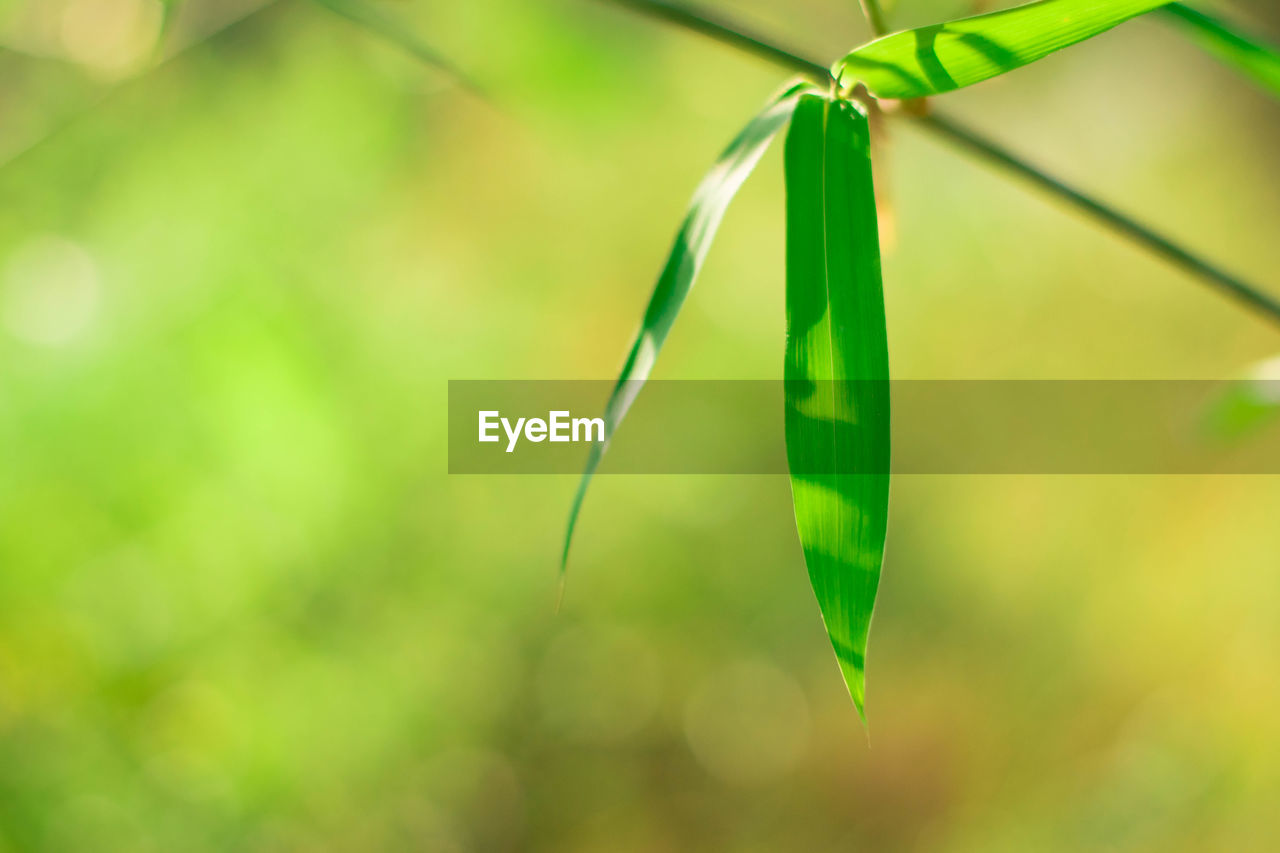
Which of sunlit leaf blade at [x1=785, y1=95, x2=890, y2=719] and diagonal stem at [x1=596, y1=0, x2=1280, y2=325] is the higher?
diagonal stem at [x1=596, y1=0, x2=1280, y2=325]

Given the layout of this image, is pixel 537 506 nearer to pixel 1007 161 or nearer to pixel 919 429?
pixel 919 429

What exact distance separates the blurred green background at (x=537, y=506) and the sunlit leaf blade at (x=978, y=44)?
0.79 meters

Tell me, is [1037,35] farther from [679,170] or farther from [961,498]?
[679,170]

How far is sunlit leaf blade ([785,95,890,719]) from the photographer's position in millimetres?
244

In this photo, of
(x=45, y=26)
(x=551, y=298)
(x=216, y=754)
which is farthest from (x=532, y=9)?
(x=216, y=754)

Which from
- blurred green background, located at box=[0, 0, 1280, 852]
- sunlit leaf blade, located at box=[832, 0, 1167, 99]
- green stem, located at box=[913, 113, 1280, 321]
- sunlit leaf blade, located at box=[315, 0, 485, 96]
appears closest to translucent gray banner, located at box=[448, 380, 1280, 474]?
blurred green background, located at box=[0, 0, 1280, 852]

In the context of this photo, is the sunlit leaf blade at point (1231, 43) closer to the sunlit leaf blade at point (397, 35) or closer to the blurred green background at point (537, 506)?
the sunlit leaf blade at point (397, 35)

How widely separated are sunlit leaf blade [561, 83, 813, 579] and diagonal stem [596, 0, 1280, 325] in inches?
0.7

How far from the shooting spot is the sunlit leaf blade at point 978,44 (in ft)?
0.76

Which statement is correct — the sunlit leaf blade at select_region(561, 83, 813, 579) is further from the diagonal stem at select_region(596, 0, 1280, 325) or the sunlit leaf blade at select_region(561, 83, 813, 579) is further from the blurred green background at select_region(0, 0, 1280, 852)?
the blurred green background at select_region(0, 0, 1280, 852)

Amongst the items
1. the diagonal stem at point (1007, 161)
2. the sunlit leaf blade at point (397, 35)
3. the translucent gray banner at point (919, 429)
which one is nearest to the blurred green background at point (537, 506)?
the translucent gray banner at point (919, 429)

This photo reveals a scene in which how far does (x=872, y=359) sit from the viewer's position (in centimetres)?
25

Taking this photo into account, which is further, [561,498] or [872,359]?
[561,498]

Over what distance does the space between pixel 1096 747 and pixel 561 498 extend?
2.96ft
